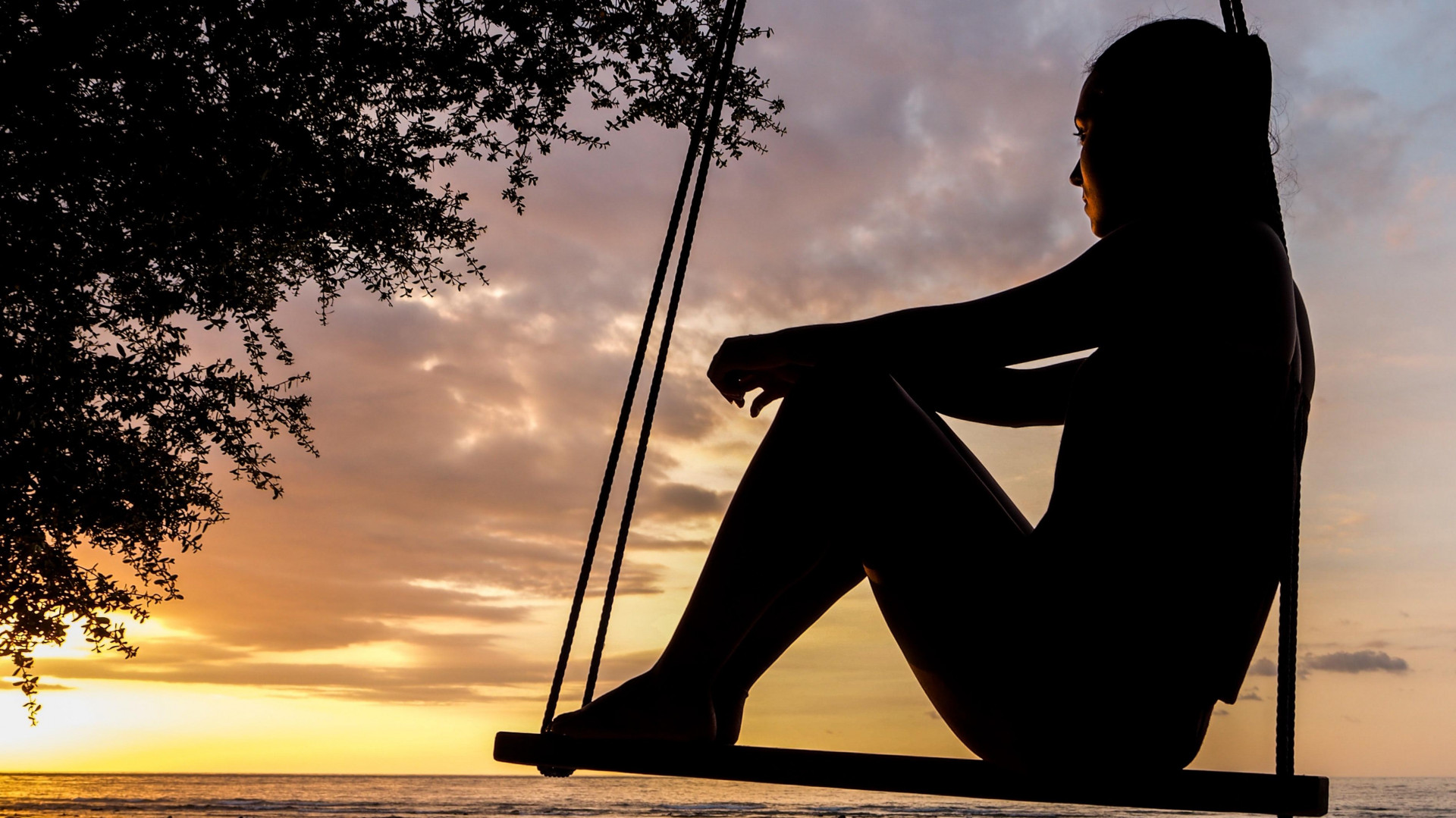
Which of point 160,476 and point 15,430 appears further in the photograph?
point 160,476

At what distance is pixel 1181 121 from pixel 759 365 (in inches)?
34.8

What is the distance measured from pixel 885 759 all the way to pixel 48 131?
23.0 feet

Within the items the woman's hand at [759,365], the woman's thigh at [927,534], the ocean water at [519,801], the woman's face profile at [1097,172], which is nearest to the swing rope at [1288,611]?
the woman's face profile at [1097,172]

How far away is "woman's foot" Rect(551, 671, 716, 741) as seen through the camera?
1.99 meters

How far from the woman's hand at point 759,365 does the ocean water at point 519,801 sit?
38.1 metres

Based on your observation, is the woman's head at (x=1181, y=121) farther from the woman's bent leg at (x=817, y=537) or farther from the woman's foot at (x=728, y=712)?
the woman's foot at (x=728, y=712)

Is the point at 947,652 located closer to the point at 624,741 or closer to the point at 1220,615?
the point at 1220,615

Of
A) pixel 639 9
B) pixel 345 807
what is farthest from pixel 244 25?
pixel 345 807

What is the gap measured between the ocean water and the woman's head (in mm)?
38322

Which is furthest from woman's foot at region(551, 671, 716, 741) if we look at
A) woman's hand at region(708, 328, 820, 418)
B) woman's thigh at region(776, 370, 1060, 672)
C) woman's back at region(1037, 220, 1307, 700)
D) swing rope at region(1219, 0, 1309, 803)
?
swing rope at region(1219, 0, 1309, 803)

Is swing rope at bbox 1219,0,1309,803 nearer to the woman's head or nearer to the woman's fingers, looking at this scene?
the woman's head

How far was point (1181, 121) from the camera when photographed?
1854 mm

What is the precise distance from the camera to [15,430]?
6.43 meters

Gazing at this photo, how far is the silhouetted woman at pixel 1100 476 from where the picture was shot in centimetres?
161
